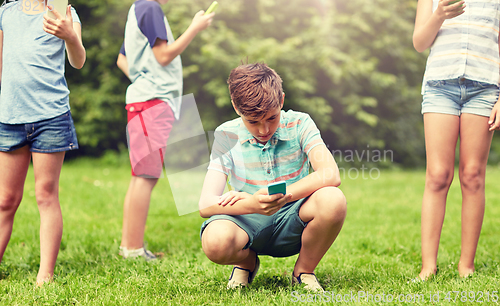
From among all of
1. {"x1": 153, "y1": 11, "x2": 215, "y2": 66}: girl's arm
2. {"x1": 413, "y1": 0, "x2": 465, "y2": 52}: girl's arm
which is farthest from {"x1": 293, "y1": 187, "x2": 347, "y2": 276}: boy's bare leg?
{"x1": 153, "y1": 11, "x2": 215, "y2": 66}: girl's arm

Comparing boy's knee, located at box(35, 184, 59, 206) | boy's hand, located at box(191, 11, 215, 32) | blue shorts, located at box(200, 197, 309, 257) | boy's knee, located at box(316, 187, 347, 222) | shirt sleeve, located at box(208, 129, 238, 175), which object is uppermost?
boy's hand, located at box(191, 11, 215, 32)

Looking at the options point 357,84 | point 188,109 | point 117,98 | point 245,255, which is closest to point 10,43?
point 188,109

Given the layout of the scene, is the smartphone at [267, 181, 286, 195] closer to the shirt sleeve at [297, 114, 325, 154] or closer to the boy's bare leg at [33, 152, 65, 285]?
the shirt sleeve at [297, 114, 325, 154]

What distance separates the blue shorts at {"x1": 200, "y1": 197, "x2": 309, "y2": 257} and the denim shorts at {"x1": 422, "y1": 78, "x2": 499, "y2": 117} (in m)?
0.91

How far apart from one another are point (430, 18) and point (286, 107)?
673cm

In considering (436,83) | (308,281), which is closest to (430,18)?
(436,83)

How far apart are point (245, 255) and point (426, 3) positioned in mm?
1646

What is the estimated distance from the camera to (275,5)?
9484 millimetres

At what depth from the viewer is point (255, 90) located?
203 centimetres

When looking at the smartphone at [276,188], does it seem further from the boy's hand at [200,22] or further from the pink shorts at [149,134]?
the boy's hand at [200,22]

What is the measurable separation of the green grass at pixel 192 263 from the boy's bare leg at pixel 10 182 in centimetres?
31

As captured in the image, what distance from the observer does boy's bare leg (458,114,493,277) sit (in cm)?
238

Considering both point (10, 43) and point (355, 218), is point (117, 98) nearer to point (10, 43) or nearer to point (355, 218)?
point (355, 218)

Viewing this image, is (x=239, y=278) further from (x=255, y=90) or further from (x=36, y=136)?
(x=36, y=136)
